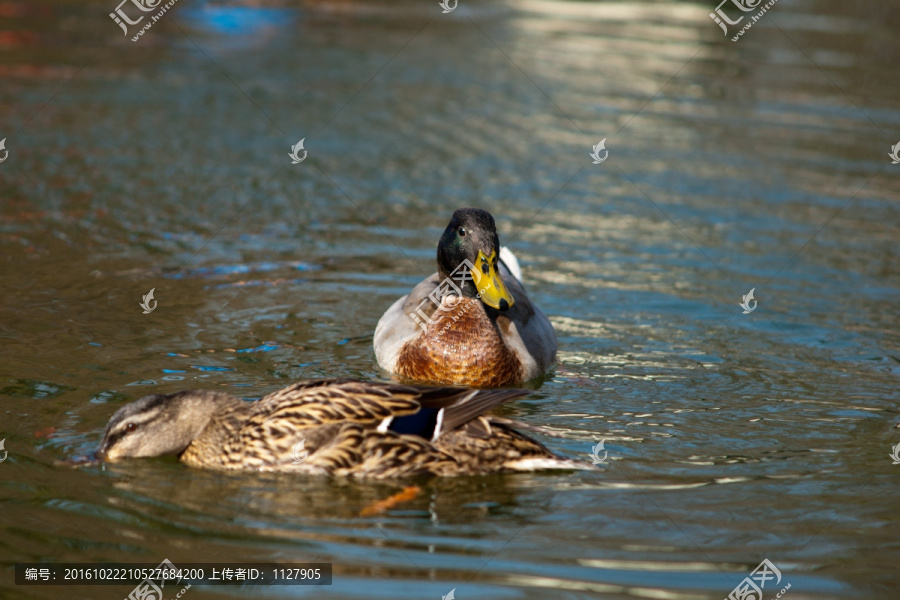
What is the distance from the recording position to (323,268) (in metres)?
10.5

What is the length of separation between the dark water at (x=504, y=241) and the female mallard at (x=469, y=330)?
10.7 inches

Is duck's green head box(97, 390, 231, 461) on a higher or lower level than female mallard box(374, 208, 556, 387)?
lower

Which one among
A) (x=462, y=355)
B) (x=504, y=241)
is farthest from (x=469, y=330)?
(x=504, y=241)

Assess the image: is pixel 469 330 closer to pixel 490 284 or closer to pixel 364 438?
pixel 490 284

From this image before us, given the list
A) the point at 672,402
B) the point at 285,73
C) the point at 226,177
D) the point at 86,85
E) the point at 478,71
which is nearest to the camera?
the point at 672,402

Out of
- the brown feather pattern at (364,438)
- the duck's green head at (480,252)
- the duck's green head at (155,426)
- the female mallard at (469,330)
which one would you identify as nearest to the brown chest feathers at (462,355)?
the female mallard at (469,330)

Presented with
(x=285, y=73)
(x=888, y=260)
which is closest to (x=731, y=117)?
(x=888, y=260)

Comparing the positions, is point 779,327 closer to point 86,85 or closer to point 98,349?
point 98,349

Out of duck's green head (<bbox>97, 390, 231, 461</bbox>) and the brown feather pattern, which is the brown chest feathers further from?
duck's green head (<bbox>97, 390, 231, 461</bbox>)

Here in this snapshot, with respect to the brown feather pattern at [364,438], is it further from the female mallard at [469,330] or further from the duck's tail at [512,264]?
the duck's tail at [512,264]

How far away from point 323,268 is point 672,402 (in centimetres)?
418

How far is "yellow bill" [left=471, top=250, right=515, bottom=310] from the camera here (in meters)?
7.90

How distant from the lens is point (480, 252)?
7992 mm

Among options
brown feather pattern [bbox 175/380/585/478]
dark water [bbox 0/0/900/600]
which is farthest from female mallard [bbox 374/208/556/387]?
brown feather pattern [bbox 175/380/585/478]
